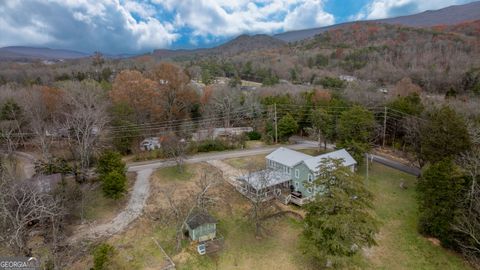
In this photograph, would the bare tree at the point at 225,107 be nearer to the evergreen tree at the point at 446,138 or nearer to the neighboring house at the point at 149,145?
the neighboring house at the point at 149,145

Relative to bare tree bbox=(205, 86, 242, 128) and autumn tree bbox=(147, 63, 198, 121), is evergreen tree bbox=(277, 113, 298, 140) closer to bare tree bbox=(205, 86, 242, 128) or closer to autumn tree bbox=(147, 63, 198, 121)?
bare tree bbox=(205, 86, 242, 128)

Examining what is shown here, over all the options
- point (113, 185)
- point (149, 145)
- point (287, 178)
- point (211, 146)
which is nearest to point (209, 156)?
point (211, 146)

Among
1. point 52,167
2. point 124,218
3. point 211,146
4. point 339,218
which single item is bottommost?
point 124,218

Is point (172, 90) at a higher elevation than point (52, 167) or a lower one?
higher

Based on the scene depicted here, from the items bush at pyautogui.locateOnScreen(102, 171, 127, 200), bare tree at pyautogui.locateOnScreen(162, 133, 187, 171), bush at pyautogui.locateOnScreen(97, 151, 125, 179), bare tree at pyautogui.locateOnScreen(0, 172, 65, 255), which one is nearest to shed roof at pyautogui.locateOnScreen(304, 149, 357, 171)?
bare tree at pyautogui.locateOnScreen(162, 133, 187, 171)

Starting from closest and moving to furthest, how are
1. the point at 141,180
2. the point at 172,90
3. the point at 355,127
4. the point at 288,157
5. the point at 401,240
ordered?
the point at 401,240 < the point at 288,157 < the point at 141,180 < the point at 355,127 < the point at 172,90

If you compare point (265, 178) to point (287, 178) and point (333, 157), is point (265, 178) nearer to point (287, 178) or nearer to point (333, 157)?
point (287, 178)

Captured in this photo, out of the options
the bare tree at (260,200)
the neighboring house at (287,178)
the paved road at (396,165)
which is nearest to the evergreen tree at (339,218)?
the bare tree at (260,200)
